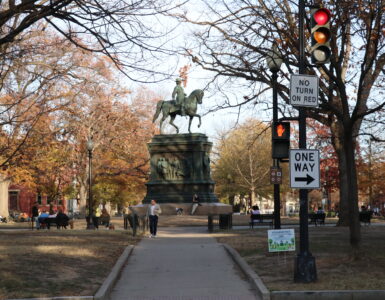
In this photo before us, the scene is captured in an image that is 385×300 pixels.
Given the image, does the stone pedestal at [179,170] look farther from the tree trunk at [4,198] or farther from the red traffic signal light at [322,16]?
the red traffic signal light at [322,16]

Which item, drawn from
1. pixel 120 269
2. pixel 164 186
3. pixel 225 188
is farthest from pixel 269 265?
pixel 225 188

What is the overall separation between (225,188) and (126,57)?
60.2 meters

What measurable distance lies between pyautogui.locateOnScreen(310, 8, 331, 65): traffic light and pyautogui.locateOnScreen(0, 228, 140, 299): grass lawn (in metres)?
5.95

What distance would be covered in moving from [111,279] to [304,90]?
5242mm

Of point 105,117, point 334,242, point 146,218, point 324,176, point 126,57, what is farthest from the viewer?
point 324,176

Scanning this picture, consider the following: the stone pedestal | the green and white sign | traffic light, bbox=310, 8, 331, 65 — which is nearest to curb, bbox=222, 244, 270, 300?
the green and white sign

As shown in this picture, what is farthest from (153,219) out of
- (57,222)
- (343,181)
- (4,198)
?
(4,198)

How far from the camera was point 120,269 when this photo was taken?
1396cm

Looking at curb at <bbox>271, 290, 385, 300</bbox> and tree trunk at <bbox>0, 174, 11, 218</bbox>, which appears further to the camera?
tree trunk at <bbox>0, 174, 11, 218</bbox>

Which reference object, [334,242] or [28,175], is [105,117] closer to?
[28,175]

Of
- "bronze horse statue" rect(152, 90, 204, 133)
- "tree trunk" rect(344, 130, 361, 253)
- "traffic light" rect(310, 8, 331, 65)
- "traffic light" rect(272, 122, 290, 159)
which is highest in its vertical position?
"bronze horse statue" rect(152, 90, 204, 133)

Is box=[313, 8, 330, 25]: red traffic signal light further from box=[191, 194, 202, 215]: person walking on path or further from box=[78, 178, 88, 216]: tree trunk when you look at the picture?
box=[78, 178, 88, 216]: tree trunk

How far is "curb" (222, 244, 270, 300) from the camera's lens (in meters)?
10.3

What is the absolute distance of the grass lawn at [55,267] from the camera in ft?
35.0
